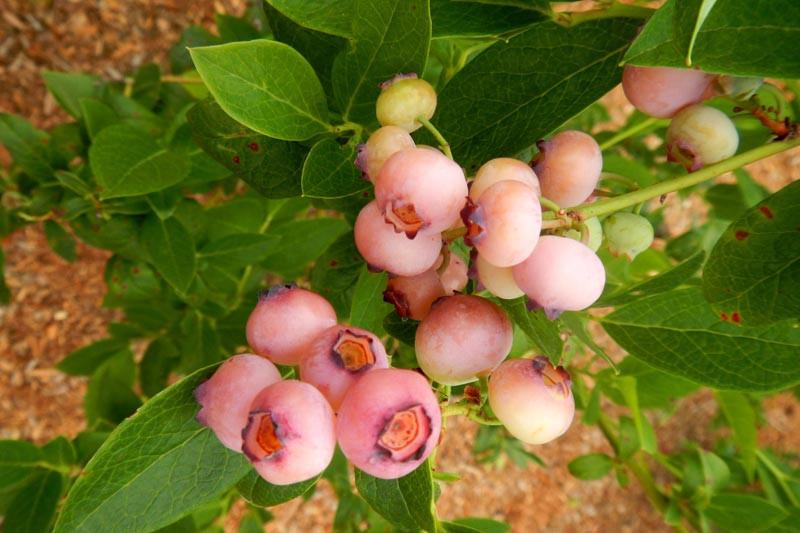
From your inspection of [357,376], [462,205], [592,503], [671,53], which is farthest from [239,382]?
[592,503]

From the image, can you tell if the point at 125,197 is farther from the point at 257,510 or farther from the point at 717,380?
the point at 717,380

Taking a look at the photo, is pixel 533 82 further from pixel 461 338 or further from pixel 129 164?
pixel 129 164

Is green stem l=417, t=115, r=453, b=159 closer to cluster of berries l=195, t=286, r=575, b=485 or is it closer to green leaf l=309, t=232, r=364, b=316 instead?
cluster of berries l=195, t=286, r=575, b=485

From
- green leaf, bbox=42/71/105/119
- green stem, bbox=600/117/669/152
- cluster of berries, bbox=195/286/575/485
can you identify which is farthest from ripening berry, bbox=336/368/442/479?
green leaf, bbox=42/71/105/119

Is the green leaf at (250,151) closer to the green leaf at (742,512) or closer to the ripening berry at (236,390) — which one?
the ripening berry at (236,390)

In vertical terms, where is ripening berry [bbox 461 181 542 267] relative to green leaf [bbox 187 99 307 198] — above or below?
above

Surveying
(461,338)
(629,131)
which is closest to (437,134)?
(461,338)

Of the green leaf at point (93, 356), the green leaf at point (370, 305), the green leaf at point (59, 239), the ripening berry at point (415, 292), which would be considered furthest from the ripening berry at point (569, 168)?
the green leaf at point (93, 356)
